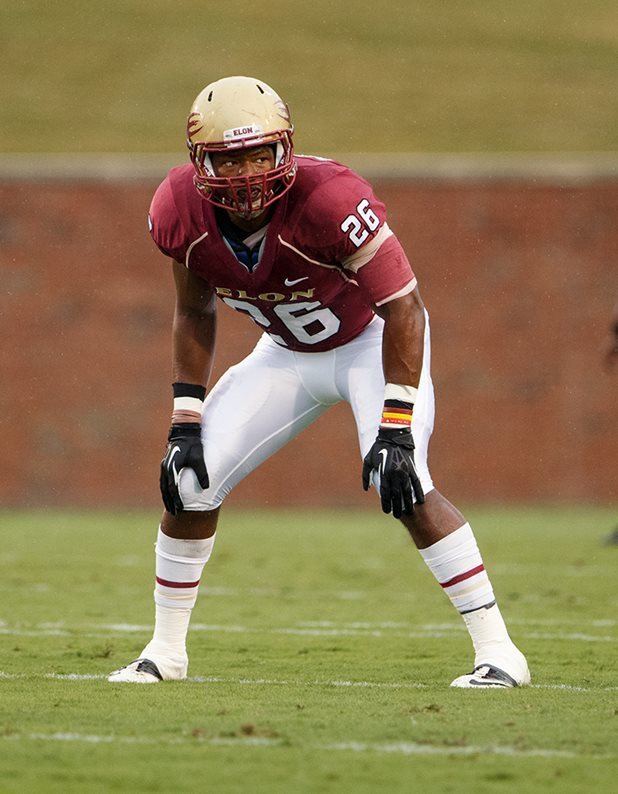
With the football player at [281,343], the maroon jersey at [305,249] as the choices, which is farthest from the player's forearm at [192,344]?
the maroon jersey at [305,249]

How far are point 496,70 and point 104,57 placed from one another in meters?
6.76

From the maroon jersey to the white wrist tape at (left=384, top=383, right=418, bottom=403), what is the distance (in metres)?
0.26

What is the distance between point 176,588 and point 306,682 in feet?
1.74

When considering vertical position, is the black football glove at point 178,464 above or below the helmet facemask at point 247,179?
below

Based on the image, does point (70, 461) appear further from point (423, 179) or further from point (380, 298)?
point (380, 298)

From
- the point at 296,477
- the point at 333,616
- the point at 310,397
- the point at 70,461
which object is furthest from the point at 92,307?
the point at 310,397

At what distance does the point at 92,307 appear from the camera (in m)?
16.0

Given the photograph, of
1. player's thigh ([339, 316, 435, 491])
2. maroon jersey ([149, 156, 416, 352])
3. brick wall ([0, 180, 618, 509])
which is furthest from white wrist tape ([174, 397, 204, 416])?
brick wall ([0, 180, 618, 509])

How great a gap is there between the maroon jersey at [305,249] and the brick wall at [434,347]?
10.8m

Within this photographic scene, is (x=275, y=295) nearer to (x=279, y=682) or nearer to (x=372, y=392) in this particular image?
(x=372, y=392)

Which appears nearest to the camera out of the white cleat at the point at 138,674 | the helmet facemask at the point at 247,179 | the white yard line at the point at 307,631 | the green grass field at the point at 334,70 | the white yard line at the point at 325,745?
the white yard line at the point at 325,745

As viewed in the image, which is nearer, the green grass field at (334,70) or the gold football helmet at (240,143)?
the gold football helmet at (240,143)

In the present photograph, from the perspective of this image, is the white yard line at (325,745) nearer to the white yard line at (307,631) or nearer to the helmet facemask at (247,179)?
the helmet facemask at (247,179)

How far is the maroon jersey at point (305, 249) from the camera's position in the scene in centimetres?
468
